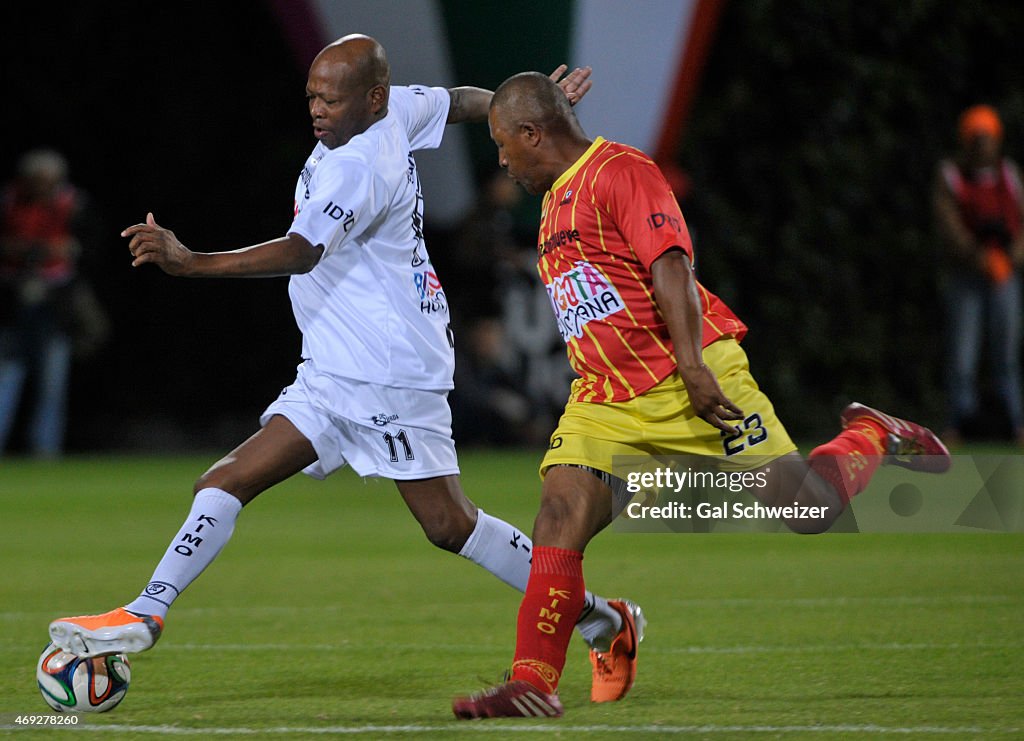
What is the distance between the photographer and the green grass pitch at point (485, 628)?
5.23 m

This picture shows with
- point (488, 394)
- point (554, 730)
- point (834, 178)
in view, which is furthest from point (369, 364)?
point (834, 178)

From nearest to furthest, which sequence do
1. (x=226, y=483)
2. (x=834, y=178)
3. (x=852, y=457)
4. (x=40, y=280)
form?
(x=226, y=483) < (x=852, y=457) < (x=40, y=280) < (x=834, y=178)

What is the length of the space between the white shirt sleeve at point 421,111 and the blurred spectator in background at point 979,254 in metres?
9.30

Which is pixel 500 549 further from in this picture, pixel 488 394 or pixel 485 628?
pixel 488 394

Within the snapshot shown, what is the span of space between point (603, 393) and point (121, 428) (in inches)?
495

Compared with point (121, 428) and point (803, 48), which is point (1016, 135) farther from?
point (121, 428)

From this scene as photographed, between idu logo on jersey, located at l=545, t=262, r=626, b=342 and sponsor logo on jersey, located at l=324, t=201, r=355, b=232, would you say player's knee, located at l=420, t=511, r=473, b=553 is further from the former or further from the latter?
sponsor logo on jersey, located at l=324, t=201, r=355, b=232

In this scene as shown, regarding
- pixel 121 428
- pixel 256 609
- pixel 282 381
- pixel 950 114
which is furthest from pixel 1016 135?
pixel 256 609

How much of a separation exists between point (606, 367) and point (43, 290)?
10.9 m

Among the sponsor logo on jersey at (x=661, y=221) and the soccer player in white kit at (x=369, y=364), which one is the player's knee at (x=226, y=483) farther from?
the sponsor logo on jersey at (x=661, y=221)

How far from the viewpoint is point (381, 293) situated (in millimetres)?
6066

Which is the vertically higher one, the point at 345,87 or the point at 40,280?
the point at 345,87

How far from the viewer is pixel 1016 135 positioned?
1823cm

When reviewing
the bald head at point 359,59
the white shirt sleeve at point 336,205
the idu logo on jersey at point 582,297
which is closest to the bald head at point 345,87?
the bald head at point 359,59
